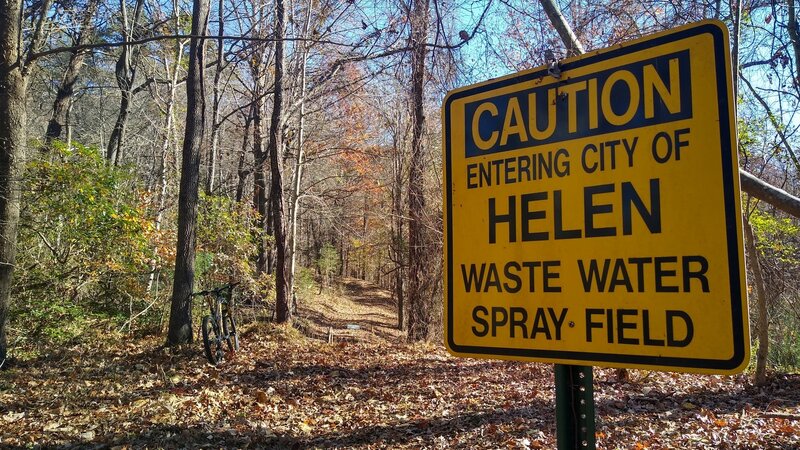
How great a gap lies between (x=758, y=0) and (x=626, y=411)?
4922 mm

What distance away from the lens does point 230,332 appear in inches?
359

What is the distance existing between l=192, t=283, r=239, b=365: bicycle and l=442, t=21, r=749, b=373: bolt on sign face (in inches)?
294

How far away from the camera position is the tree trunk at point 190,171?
30.3 feet

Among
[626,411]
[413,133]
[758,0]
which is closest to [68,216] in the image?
[413,133]

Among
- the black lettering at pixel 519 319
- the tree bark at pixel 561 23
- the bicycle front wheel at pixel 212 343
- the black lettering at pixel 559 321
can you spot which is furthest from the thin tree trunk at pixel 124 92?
the black lettering at pixel 559 321

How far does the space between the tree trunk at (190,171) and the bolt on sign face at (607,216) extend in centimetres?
885

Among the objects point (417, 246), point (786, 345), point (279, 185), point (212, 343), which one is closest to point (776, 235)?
point (786, 345)

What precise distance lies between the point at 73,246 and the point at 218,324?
3.43 metres

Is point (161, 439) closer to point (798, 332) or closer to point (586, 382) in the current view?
point (586, 382)

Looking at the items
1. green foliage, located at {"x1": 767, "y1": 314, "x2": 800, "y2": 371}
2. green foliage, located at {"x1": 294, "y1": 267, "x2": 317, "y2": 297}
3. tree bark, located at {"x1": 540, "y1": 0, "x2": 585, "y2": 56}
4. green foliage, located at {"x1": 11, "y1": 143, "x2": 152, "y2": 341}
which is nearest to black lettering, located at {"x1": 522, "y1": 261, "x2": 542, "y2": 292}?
tree bark, located at {"x1": 540, "y1": 0, "x2": 585, "y2": 56}

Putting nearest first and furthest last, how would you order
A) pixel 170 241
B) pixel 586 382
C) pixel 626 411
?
pixel 586 382 → pixel 626 411 → pixel 170 241

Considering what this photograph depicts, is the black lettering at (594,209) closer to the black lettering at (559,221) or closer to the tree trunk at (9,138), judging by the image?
the black lettering at (559,221)

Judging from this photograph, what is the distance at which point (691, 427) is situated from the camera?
5086mm

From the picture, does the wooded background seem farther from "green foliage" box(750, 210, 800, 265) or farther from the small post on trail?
the small post on trail
